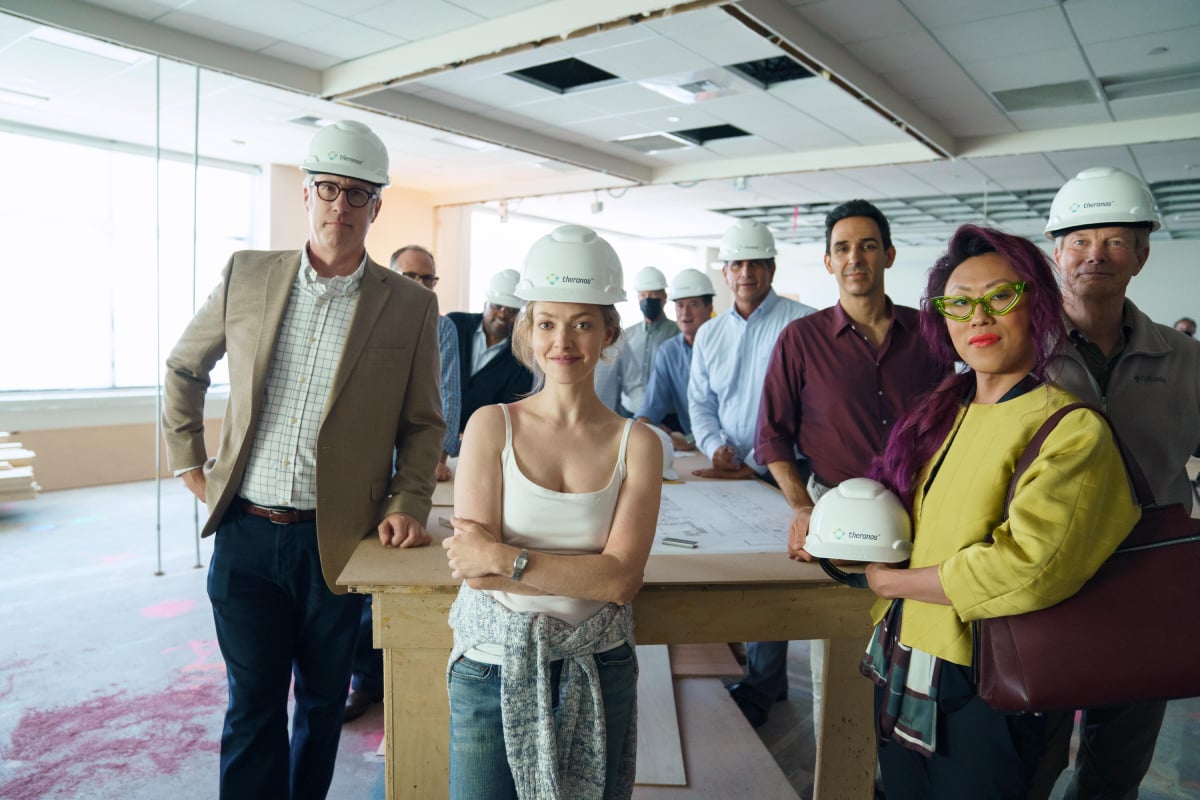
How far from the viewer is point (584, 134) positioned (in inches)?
313

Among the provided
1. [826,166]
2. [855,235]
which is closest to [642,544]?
[855,235]

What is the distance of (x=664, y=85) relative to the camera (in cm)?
609

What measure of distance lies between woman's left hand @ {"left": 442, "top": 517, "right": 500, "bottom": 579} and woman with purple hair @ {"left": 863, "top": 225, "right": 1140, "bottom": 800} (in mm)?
710

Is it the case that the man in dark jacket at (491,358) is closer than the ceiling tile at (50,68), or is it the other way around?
Result: the man in dark jacket at (491,358)

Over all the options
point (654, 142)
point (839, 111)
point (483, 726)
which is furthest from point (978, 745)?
point (654, 142)

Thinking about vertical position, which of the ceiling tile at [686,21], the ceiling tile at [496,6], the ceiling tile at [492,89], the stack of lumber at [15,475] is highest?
the ceiling tile at [492,89]

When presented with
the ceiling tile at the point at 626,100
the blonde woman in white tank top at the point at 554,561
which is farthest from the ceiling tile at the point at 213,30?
the blonde woman in white tank top at the point at 554,561

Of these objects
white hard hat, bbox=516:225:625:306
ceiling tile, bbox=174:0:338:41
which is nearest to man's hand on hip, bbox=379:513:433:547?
white hard hat, bbox=516:225:625:306

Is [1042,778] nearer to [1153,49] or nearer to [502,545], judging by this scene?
[502,545]

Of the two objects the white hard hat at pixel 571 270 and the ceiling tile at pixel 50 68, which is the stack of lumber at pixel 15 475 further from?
the white hard hat at pixel 571 270

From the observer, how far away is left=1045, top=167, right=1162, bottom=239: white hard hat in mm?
1997

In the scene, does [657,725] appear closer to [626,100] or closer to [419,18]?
[419,18]

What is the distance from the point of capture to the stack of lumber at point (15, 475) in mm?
6395

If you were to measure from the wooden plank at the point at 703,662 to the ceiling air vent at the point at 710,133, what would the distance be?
17.1ft
